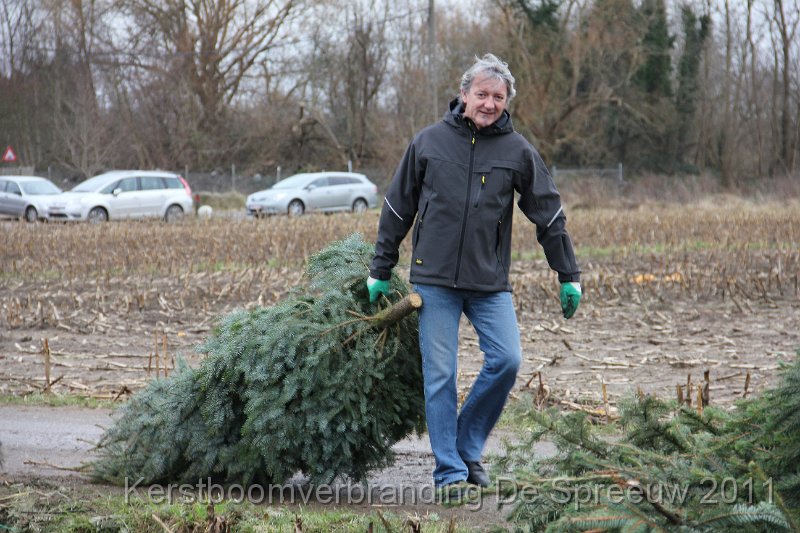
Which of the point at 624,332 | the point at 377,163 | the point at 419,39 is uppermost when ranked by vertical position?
the point at 419,39

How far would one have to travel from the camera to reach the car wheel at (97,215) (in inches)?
1025

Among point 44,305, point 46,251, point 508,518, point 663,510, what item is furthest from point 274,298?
point 663,510

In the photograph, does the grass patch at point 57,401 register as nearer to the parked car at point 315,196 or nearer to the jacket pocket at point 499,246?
the jacket pocket at point 499,246

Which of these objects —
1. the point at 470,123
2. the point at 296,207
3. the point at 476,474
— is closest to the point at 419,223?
the point at 470,123

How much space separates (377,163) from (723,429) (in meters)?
42.0

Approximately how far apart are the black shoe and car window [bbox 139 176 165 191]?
24.1m

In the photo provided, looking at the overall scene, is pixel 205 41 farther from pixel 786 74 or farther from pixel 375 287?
pixel 375 287

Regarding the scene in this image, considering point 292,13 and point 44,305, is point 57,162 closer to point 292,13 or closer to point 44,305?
point 292,13

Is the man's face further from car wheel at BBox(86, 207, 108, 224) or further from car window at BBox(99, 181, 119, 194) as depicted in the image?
car window at BBox(99, 181, 119, 194)

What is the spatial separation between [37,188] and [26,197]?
0.83 m

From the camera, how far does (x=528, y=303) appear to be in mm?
11883

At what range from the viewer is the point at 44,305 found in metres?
12.2

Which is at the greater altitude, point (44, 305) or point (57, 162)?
point (57, 162)

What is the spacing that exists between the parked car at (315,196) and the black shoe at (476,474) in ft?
77.2
